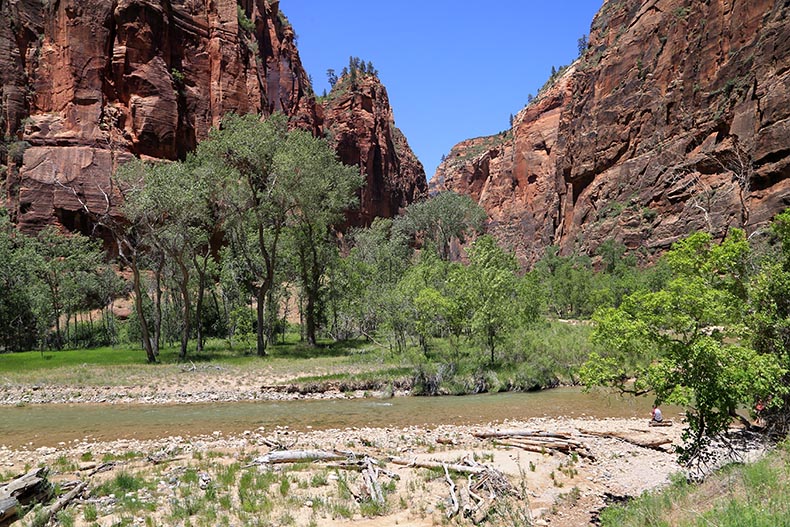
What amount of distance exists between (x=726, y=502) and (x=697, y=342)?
2.56 m

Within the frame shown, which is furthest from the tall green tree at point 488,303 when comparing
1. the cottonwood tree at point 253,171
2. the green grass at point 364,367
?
the cottonwood tree at point 253,171

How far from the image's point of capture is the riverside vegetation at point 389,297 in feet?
29.7

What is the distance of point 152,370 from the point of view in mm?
27375

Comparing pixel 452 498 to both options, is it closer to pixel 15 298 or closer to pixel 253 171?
pixel 253 171

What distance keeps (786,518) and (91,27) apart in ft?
274

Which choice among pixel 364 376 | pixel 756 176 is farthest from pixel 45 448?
pixel 756 176

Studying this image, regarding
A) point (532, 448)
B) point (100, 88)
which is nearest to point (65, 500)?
point (532, 448)

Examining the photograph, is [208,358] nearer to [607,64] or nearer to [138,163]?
[138,163]

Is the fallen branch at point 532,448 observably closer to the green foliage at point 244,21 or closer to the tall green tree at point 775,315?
the tall green tree at point 775,315

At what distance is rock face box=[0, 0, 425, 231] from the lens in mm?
61000

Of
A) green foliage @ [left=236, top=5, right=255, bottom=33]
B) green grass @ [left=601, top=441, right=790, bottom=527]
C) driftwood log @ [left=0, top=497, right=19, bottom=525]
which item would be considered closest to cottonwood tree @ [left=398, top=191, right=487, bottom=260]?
green foliage @ [left=236, top=5, right=255, bottom=33]

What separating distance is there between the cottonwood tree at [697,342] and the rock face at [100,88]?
62.4 m

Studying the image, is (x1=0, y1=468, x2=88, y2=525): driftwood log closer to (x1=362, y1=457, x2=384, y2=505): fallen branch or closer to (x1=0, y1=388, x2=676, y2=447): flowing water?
(x1=362, y1=457, x2=384, y2=505): fallen branch

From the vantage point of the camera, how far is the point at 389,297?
97.3 ft
